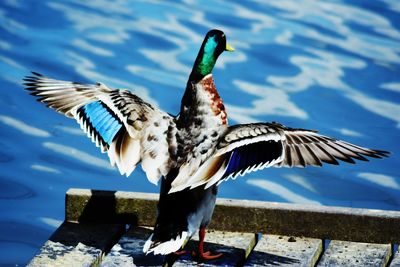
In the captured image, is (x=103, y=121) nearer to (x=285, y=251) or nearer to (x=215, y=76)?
(x=285, y=251)

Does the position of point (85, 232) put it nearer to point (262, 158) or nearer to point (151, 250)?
point (151, 250)

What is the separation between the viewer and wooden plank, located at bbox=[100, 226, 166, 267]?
5020mm

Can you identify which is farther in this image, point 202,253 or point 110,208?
point 110,208

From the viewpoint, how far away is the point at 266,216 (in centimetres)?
539

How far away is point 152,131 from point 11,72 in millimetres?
5143

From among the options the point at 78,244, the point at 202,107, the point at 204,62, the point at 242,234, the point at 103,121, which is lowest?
the point at 78,244

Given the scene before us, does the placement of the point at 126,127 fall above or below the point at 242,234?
above

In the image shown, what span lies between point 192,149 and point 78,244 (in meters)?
0.69

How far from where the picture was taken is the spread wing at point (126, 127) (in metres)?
5.00

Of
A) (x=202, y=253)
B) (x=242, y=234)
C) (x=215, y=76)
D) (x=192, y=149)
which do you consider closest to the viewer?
(x=192, y=149)

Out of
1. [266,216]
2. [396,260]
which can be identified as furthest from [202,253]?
[396,260]

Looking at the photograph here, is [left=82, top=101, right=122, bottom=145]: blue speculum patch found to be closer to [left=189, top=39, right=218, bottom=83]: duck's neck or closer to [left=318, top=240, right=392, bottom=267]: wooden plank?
[left=189, top=39, right=218, bottom=83]: duck's neck

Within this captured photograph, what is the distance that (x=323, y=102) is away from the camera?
384 inches

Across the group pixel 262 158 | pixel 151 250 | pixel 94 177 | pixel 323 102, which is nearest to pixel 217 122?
pixel 262 158
